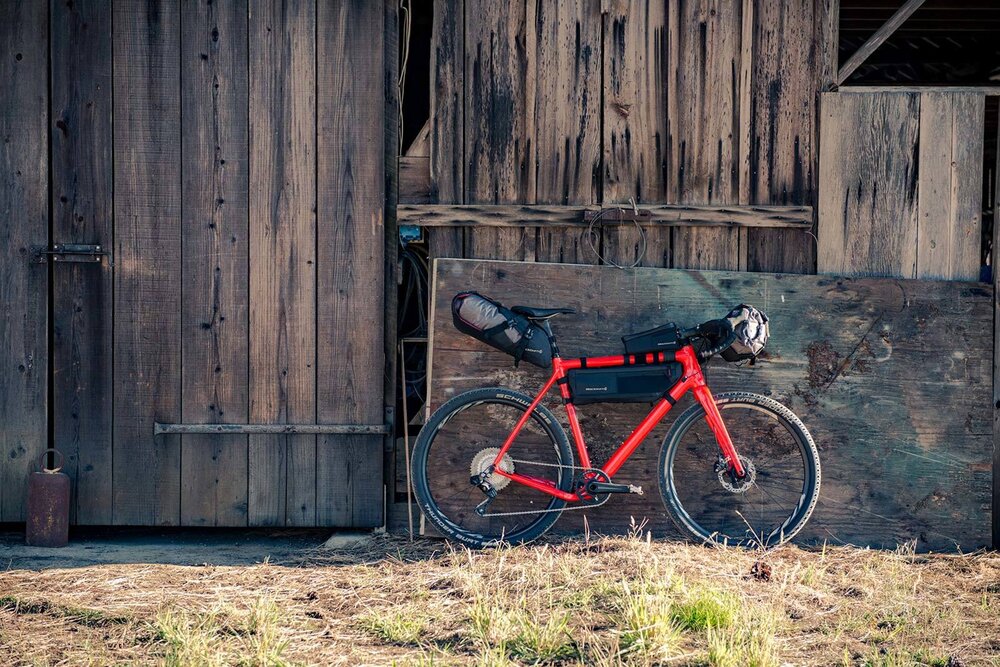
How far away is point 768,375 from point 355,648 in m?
2.44

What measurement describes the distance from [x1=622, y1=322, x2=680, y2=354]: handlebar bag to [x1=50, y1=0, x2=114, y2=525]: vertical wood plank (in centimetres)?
255

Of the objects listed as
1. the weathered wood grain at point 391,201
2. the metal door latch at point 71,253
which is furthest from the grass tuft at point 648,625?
the metal door latch at point 71,253

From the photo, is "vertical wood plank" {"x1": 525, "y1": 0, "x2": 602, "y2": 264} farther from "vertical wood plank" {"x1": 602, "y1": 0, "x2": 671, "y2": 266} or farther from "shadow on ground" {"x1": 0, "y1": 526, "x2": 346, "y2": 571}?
"shadow on ground" {"x1": 0, "y1": 526, "x2": 346, "y2": 571}

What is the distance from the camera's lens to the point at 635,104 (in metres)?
4.89

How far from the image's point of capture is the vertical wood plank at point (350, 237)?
16.1 feet

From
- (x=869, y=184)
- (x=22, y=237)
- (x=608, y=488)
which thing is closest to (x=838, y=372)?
(x=869, y=184)

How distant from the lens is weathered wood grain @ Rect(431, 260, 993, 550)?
4789mm

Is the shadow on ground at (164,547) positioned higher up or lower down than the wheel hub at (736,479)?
lower down

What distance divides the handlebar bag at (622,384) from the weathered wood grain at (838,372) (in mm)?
Answer: 322

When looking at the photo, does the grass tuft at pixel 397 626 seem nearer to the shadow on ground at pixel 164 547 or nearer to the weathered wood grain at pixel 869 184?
the shadow on ground at pixel 164 547

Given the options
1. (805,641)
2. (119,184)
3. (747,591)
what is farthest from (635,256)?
(119,184)

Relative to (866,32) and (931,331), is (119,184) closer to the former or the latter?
(931,331)

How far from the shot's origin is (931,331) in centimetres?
482

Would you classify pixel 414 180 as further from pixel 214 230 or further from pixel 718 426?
pixel 718 426
